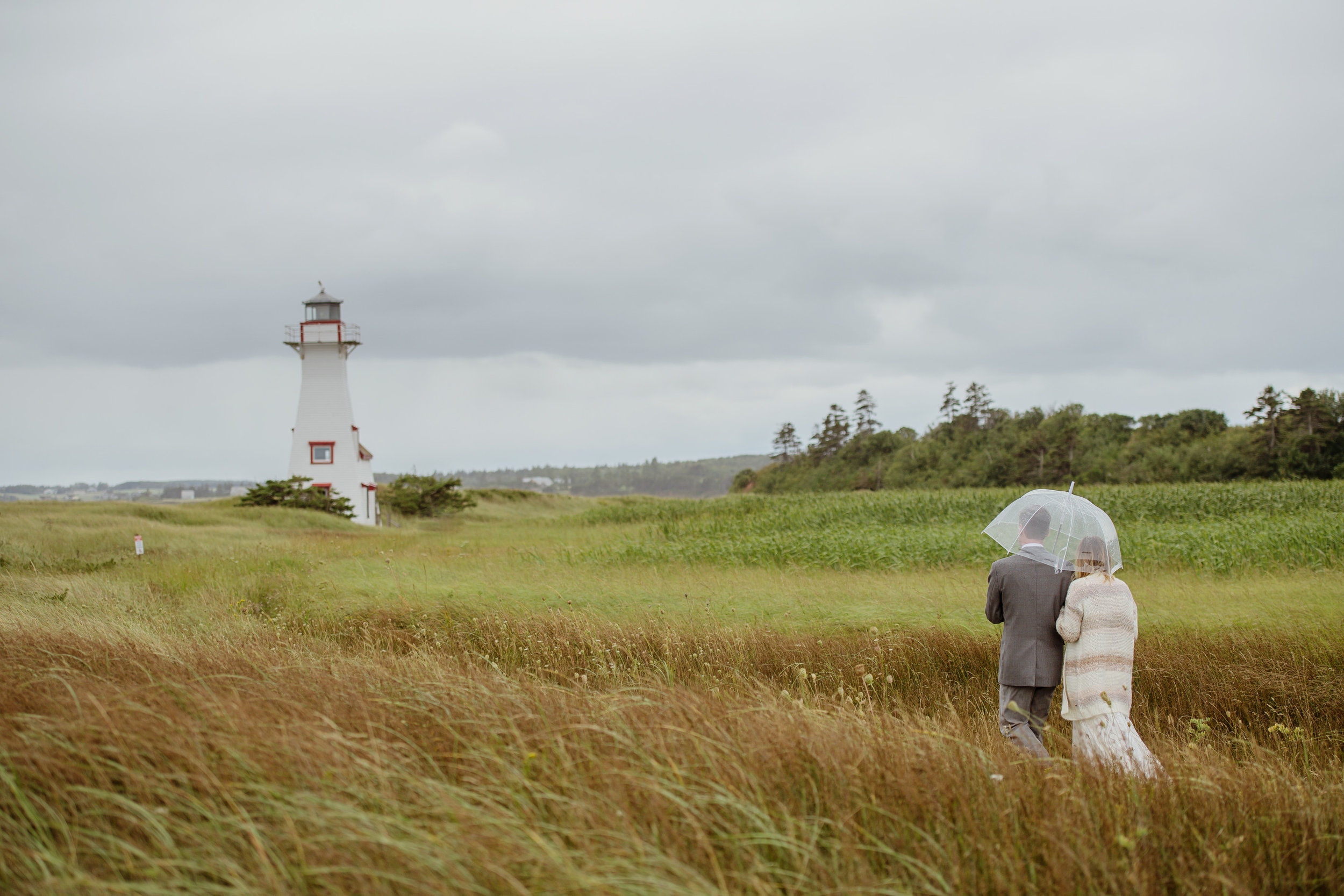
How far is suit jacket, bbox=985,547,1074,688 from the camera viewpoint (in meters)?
5.40

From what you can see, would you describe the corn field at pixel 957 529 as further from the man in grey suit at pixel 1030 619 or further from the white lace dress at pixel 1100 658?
the white lace dress at pixel 1100 658

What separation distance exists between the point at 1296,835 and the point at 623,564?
13.0 metres

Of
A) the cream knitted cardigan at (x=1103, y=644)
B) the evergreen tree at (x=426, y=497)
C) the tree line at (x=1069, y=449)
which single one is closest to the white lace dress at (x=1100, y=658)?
the cream knitted cardigan at (x=1103, y=644)

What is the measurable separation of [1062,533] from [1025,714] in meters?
1.23

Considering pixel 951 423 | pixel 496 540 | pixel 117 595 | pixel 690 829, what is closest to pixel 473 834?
pixel 690 829

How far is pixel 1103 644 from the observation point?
16.2 ft

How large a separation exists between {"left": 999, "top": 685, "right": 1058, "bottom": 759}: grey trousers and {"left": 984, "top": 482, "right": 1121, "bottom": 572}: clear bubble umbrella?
917mm

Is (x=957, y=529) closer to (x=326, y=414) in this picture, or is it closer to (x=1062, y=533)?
(x=1062, y=533)

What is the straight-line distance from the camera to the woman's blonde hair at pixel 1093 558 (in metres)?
4.99

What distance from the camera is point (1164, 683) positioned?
7684 millimetres

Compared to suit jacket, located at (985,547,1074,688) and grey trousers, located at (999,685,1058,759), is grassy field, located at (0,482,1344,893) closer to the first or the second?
grey trousers, located at (999,685,1058,759)

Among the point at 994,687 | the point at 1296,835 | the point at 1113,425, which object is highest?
the point at 1113,425

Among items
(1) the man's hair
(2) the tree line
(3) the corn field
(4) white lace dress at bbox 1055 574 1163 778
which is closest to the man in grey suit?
(1) the man's hair

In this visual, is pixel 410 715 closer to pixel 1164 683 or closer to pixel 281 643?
pixel 281 643
